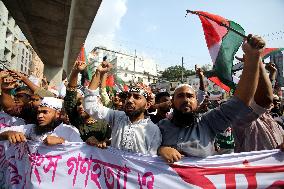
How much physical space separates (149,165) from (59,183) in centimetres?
100

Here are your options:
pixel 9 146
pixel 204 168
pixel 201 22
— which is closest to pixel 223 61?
pixel 201 22

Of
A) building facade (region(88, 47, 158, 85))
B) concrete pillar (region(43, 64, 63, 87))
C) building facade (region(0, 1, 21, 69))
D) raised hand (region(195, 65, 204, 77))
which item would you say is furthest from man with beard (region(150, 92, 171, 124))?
building facade (region(88, 47, 158, 85))

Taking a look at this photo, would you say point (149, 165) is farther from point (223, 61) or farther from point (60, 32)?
point (60, 32)

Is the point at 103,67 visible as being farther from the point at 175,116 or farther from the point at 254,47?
the point at 254,47

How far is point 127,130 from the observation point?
3.30m

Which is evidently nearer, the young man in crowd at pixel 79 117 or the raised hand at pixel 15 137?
the raised hand at pixel 15 137

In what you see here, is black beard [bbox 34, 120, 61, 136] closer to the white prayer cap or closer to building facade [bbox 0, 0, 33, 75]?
the white prayer cap

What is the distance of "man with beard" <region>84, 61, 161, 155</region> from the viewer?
3.26 meters

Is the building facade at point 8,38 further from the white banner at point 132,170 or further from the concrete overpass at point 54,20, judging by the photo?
the white banner at point 132,170

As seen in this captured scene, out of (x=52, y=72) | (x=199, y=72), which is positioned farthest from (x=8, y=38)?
(x=199, y=72)

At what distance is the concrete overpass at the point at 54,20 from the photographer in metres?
9.01

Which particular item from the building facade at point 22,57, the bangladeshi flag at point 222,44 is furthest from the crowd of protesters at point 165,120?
the building facade at point 22,57

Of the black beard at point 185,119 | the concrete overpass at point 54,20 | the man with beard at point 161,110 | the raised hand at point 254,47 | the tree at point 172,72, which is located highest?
the tree at point 172,72

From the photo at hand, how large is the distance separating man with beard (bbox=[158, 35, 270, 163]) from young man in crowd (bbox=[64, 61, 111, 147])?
960 millimetres
